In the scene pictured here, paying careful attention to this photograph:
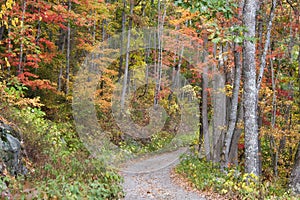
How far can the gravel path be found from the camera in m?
8.98

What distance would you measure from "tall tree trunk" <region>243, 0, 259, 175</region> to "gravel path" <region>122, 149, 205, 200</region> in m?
1.96

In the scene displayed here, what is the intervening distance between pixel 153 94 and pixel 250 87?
665 inches

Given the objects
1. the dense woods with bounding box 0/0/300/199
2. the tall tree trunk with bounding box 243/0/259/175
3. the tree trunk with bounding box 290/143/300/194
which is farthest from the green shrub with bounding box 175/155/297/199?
the tall tree trunk with bounding box 243/0/259/175

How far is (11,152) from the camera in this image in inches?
249

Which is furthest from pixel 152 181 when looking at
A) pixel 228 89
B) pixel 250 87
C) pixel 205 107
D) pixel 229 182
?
pixel 250 87

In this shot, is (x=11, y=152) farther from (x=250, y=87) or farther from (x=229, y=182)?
(x=250, y=87)

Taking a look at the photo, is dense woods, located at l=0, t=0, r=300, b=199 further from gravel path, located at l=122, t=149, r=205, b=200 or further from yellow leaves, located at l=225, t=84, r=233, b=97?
gravel path, located at l=122, t=149, r=205, b=200

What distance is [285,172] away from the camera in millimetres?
15445

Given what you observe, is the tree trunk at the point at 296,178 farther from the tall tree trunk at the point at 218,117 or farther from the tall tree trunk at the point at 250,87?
the tall tree trunk at the point at 218,117

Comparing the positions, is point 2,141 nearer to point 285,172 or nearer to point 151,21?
point 285,172

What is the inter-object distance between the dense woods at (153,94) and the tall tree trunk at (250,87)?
0.02 metres

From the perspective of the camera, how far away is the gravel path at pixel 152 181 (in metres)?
8.98

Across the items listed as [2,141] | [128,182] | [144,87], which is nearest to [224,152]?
[128,182]

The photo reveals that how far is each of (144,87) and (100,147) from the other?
1222cm
